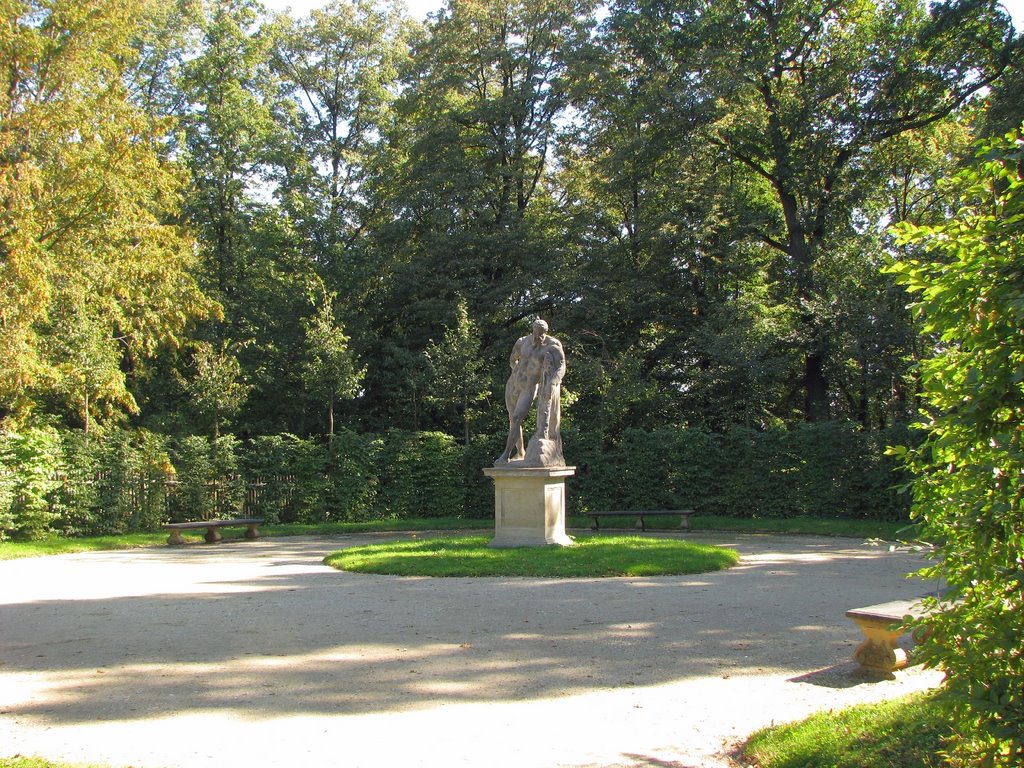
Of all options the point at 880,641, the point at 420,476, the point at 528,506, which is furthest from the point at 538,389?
the point at 420,476

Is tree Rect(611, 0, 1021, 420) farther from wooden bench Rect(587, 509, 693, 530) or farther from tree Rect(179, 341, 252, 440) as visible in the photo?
tree Rect(179, 341, 252, 440)

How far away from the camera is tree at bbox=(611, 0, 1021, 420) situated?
26422mm

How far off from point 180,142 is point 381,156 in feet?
23.7

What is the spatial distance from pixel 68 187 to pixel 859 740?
23.0 metres

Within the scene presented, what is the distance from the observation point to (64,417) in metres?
28.0

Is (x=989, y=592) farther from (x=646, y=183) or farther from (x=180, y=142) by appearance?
(x=180, y=142)

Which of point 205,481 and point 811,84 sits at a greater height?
point 811,84

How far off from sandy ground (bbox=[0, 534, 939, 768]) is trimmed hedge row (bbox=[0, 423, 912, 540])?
31.7 ft

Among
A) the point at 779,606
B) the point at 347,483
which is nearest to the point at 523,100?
the point at 347,483

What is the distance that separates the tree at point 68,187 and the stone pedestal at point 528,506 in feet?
38.5

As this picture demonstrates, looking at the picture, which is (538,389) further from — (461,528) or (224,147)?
(224,147)

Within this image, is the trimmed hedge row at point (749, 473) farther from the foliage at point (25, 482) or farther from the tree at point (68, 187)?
→ the tree at point (68, 187)

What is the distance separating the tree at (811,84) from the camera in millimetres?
26422

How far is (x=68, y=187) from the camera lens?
22.2 meters
